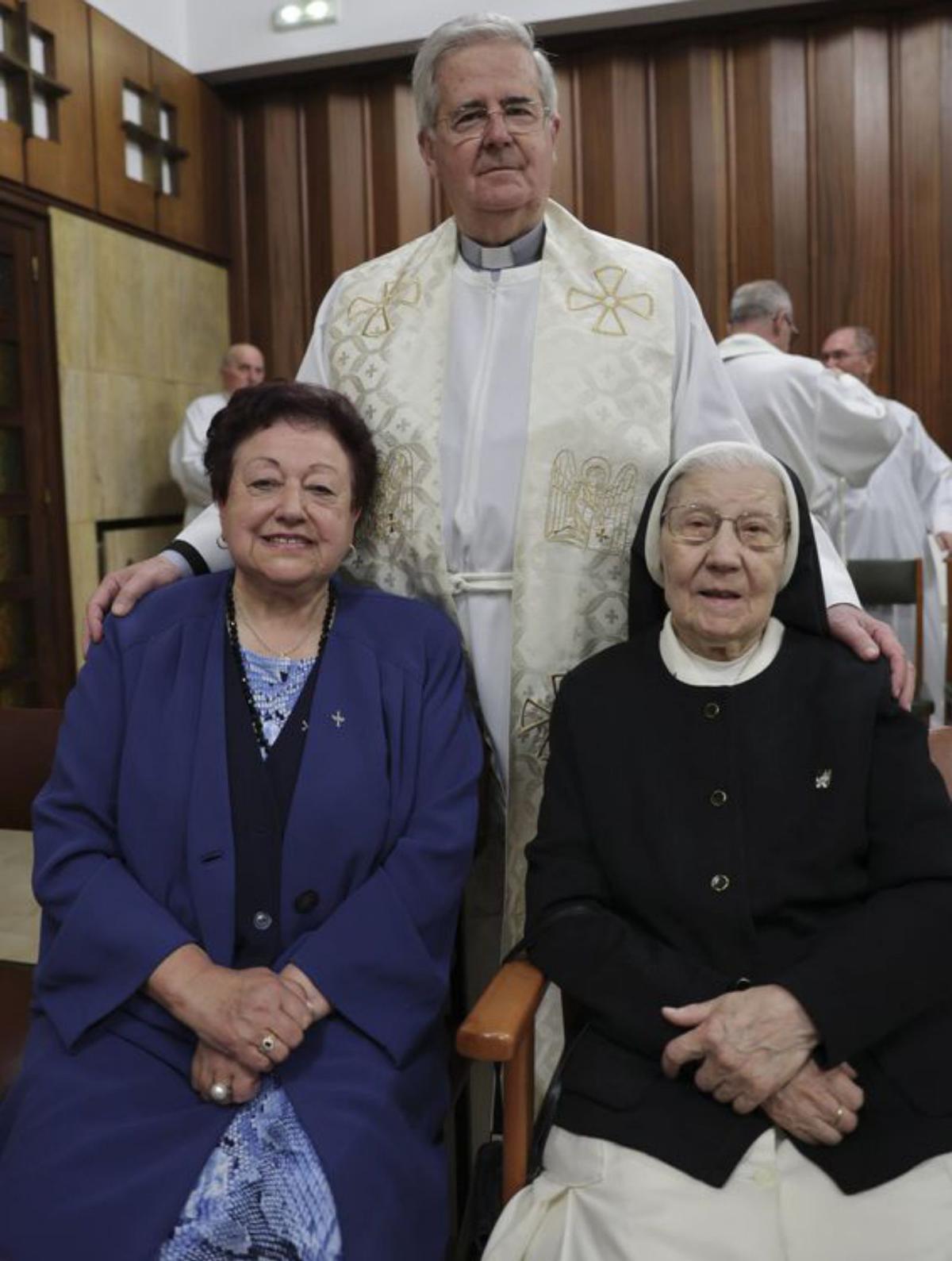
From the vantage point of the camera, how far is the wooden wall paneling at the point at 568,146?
6270 mm

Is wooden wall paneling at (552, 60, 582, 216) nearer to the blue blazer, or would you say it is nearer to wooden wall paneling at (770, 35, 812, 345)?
wooden wall paneling at (770, 35, 812, 345)

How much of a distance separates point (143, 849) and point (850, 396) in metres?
3.22

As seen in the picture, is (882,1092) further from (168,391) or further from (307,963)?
(168,391)

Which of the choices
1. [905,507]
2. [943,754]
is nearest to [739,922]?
[943,754]

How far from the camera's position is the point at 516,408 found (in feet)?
6.89

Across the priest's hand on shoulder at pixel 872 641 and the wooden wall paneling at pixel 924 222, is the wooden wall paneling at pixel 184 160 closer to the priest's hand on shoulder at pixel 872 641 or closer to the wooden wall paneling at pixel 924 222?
the wooden wall paneling at pixel 924 222

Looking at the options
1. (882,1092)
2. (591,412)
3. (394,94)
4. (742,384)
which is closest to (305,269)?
(394,94)

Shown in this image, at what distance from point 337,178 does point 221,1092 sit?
5885 mm

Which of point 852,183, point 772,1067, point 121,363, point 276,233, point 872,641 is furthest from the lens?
point 276,233

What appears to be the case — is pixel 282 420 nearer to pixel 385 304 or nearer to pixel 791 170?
pixel 385 304

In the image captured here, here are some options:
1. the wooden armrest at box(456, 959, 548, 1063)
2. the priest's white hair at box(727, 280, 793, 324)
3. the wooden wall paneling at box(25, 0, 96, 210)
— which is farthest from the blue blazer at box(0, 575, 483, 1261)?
the wooden wall paneling at box(25, 0, 96, 210)

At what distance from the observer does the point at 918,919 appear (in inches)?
63.6

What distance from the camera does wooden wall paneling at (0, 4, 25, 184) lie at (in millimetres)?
5039

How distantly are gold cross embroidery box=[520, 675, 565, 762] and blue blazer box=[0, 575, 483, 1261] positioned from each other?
203 millimetres
